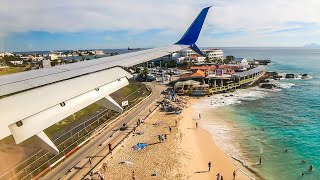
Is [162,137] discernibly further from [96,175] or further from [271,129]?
[271,129]

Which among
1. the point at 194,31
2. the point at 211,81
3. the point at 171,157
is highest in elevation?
the point at 194,31

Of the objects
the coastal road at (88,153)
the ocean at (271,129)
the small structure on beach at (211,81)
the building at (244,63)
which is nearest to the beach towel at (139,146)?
the coastal road at (88,153)

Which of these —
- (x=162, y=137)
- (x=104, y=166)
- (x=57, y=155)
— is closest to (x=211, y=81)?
(x=162, y=137)

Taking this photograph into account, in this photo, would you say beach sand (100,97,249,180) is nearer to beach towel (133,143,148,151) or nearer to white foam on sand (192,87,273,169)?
beach towel (133,143,148,151)

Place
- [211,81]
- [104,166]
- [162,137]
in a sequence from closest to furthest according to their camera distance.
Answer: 1. [104,166]
2. [162,137]
3. [211,81]

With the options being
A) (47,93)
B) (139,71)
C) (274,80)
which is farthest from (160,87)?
(47,93)

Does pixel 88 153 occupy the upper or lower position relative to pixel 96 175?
upper

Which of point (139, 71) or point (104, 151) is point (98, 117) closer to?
point (104, 151)

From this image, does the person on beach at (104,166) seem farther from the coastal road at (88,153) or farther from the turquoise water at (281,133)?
the turquoise water at (281,133)

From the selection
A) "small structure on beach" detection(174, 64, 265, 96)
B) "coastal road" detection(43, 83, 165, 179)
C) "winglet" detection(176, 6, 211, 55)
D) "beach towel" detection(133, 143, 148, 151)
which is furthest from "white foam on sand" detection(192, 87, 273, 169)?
"winglet" detection(176, 6, 211, 55)
